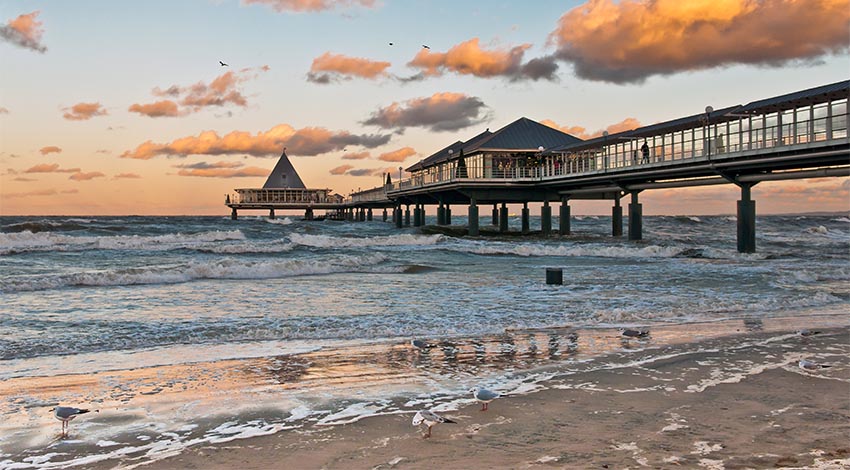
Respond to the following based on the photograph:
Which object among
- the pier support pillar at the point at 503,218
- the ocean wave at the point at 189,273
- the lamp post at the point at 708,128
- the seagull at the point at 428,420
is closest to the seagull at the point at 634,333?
the seagull at the point at 428,420

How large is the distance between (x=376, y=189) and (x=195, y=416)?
7688 cm

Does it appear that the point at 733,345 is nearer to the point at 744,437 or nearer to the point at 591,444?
the point at 744,437

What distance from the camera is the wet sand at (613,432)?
4785 millimetres

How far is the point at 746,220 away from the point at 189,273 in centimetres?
2339

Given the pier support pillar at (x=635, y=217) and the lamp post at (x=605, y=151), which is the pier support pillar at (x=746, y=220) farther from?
the pier support pillar at (x=635, y=217)

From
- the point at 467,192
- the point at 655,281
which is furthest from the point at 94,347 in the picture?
the point at 467,192

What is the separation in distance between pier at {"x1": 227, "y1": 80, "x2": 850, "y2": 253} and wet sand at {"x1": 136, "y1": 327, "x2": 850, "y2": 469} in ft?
63.6

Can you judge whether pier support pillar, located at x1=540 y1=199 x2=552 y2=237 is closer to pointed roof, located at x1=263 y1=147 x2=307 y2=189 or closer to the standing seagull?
the standing seagull

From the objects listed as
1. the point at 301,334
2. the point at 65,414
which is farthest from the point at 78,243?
the point at 65,414

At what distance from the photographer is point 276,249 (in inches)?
1419

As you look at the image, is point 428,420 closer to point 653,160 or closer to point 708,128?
point 708,128

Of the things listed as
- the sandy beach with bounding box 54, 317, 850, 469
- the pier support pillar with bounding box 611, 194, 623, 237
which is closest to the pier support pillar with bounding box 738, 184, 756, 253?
the pier support pillar with bounding box 611, 194, 623, 237

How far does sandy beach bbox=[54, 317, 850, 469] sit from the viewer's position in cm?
479

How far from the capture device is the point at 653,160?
3481 centimetres
